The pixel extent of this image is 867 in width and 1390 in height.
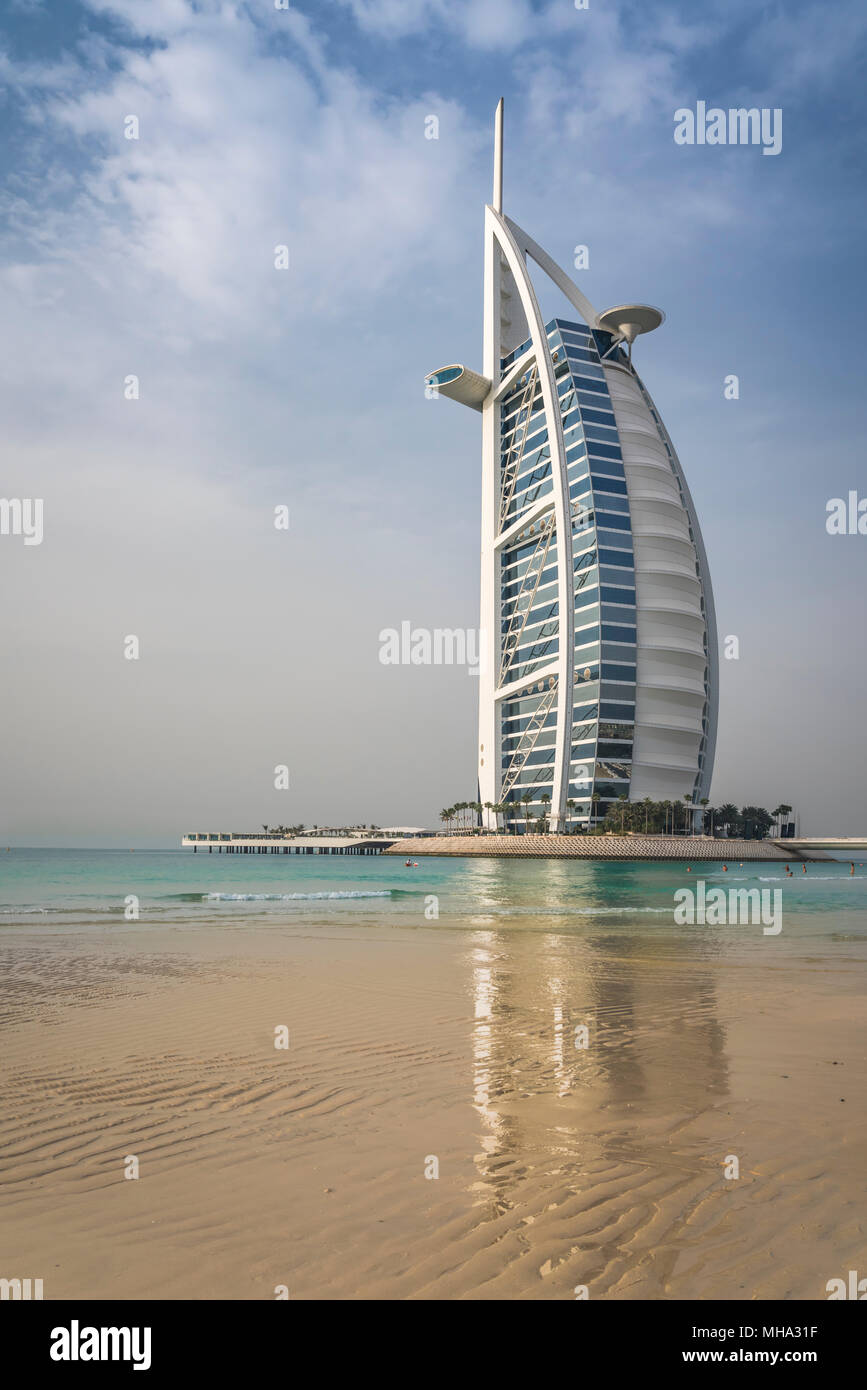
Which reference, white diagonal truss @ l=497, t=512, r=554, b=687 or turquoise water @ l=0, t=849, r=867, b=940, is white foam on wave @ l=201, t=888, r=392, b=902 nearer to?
turquoise water @ l=0, t=849, r=867, b=940

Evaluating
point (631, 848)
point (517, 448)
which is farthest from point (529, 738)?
point (517, 448)

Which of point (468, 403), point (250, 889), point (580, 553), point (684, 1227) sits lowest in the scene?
point (250, 889)

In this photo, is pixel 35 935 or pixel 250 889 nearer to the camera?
pixel 35 935

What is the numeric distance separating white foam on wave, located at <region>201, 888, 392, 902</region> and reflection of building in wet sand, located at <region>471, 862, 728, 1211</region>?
27.0 meters

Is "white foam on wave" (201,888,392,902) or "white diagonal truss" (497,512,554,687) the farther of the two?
"white diagonal truss" (497,512,554,687)

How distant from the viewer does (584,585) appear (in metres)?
130

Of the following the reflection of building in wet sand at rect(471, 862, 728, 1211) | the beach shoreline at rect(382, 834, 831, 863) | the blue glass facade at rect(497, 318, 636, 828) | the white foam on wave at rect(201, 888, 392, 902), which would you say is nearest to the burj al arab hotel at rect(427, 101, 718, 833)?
the blue glass facade at rect(497, 318, 636, 828)

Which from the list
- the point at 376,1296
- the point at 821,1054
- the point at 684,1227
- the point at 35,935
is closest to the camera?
the point at 376,1296

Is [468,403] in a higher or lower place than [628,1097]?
higher

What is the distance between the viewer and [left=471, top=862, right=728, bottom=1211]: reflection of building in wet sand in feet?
21.2

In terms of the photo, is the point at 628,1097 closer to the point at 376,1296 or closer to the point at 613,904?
the point at 376,1296
